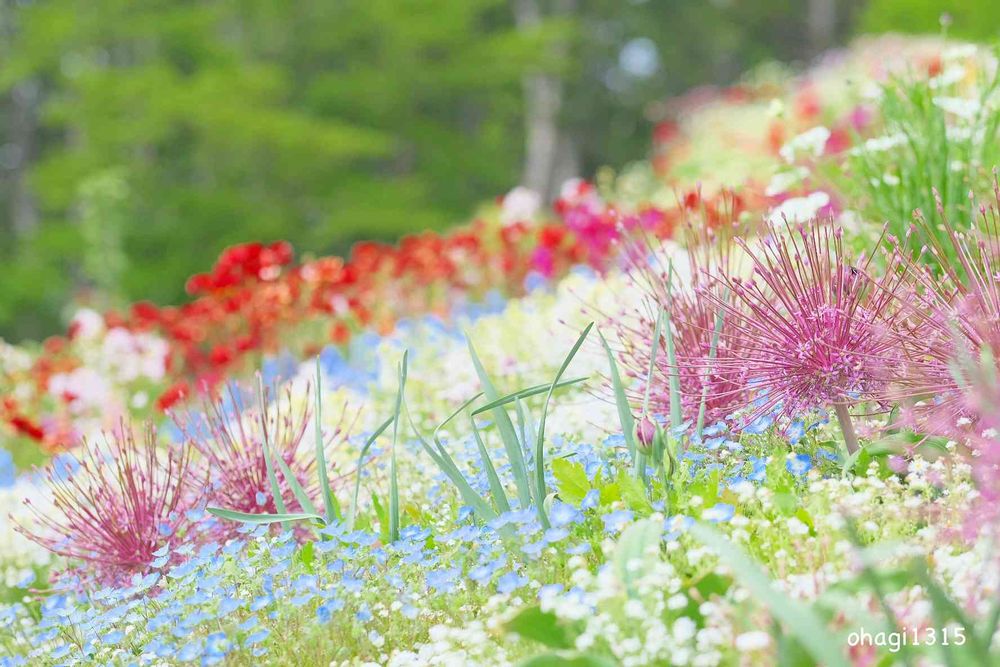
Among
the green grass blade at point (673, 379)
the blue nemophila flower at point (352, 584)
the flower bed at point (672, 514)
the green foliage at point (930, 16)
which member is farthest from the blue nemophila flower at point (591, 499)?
the green foliage at point (930, 16)

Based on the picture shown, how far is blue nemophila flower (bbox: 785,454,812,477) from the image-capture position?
225 centimetres

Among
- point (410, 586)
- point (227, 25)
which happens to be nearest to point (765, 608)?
point (410, 586)

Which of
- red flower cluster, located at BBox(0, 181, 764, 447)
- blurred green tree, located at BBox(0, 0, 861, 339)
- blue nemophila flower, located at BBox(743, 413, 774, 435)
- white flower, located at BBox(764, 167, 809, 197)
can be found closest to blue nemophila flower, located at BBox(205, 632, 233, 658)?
blue nemophila flower, located at BBox(743, 413, 774, 435)

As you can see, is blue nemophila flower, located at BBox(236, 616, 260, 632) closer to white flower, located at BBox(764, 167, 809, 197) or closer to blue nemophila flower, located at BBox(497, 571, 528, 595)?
blue nemophila flower, located at BBox(497, 571, 528, 595)

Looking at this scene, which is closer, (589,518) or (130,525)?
(589,518)

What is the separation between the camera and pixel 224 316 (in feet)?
19.9

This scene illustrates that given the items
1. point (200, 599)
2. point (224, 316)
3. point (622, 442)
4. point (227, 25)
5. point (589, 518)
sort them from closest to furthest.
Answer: point (200, 599) → point (589, 518) → point (622, 442) → point (224, 316) → point (227, 25)

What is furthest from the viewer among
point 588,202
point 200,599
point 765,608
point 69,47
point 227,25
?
point 227,25

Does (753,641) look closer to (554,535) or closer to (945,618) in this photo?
(945,618)

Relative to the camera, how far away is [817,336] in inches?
88.1

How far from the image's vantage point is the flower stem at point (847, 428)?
7.43 feet

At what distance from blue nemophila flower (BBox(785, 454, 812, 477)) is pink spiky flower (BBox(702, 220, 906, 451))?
0.10 meters

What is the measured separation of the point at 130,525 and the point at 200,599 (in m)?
0.58

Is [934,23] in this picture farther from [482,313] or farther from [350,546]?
[350,546]
